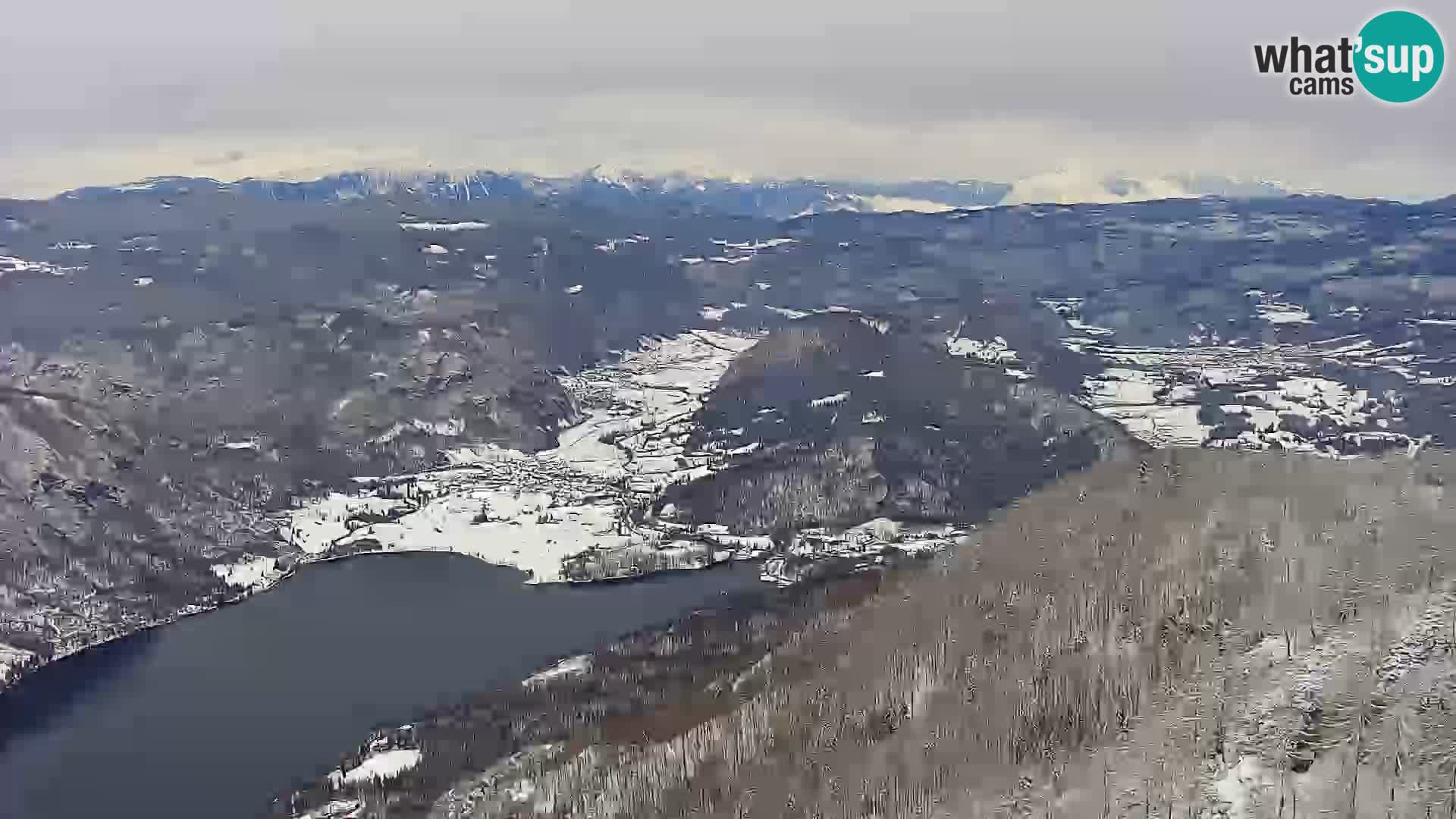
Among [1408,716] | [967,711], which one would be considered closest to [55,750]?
[967,711]

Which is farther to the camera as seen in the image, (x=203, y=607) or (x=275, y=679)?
(x=203, y=607)

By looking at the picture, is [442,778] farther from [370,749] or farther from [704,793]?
[704,793]

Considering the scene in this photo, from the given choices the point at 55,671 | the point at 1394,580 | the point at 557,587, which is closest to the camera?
the point at 1394,580

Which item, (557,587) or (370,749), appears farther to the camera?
(557,587)

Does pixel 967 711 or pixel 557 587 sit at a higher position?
pixel 967 711

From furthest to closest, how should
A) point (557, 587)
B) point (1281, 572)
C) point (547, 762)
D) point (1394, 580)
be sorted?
point (557, 587), point (547, 762), point (1281, 572), point (1394, 580)

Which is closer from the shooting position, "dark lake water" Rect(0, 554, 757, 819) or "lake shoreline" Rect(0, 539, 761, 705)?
"dark lake water" Rect(0, 554, 757, 819)

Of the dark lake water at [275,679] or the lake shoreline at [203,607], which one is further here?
the lake shoreline at [203,607]

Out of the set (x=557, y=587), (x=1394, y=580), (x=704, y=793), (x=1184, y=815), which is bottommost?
(x=557, y=587)
